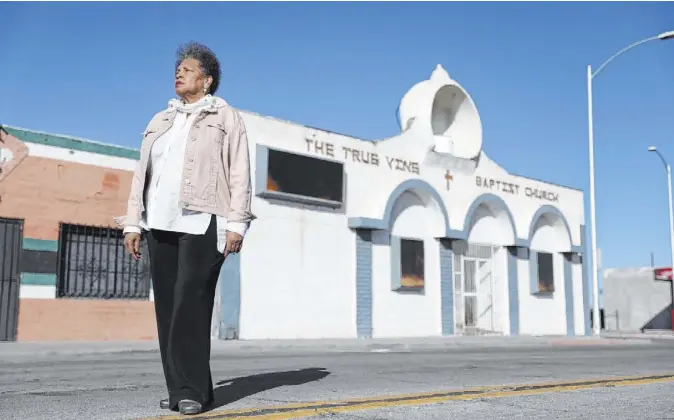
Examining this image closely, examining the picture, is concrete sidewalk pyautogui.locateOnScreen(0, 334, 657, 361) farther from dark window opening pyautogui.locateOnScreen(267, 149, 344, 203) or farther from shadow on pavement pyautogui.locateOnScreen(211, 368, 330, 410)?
shadow on pavement pyautogui.locateOnScreen(211, 368, 330, 410)

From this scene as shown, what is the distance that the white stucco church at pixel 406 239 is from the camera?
62.4 ft

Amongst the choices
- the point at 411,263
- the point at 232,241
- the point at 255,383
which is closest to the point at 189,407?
the point at 232,241

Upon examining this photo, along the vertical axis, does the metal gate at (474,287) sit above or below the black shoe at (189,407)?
above

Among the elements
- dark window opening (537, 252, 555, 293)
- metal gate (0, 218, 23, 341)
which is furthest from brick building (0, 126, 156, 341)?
dark window opening (537, 252, 555, 293)

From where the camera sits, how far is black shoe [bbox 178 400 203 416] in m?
3.76

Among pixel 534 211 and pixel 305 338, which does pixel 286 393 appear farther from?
pixel 534 211

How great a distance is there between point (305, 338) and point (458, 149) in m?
9.80

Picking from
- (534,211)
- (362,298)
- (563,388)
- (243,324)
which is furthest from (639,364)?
(534,211)

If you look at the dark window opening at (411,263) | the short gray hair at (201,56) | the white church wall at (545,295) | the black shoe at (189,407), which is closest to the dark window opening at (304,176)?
the dark window opening at (411,263)

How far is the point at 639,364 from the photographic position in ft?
29.1

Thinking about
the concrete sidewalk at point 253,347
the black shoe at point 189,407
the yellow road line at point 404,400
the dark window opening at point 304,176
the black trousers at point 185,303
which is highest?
the dark window opening at point 304,176

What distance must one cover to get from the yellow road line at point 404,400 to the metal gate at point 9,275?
1323 centimetres

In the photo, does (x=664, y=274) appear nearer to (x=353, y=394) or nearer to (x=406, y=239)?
(x=406, y=239)

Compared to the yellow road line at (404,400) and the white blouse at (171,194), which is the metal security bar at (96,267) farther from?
the white blouse at (171,194)
